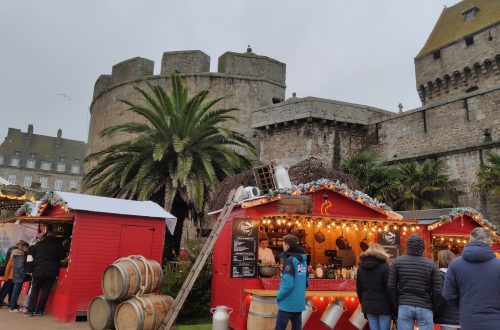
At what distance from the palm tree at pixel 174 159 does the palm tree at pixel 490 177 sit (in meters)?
9.38

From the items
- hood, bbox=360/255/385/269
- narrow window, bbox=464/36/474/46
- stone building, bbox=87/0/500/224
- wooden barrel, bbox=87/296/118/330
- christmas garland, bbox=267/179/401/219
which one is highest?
narrow window, bbox=464/36/474/46

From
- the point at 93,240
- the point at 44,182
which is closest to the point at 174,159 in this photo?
the point at 93,240

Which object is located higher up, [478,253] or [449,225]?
[449,225]

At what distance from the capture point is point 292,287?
221 inches

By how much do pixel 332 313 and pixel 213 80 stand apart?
20.3 meters

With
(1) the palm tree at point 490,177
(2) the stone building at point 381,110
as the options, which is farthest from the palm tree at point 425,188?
(1) the palm tree at point 490,177

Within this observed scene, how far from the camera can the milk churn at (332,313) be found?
283 inches

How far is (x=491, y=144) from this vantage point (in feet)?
56.6

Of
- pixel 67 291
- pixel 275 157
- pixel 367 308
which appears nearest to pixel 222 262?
pixel 67 291

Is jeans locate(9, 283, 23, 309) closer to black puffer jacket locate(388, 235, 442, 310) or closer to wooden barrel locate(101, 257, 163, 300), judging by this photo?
wooden barrel locate(101, 257, 163, 300)

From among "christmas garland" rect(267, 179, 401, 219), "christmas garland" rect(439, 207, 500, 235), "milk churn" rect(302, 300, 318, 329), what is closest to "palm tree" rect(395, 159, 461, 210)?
"christmas garland" rect(439, 207, 500, 235)

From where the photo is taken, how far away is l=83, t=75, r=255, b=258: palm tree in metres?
14.1

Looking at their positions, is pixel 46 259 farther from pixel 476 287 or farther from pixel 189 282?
pixel 476 287

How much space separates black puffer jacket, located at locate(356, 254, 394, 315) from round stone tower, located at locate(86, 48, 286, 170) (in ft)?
62.8
